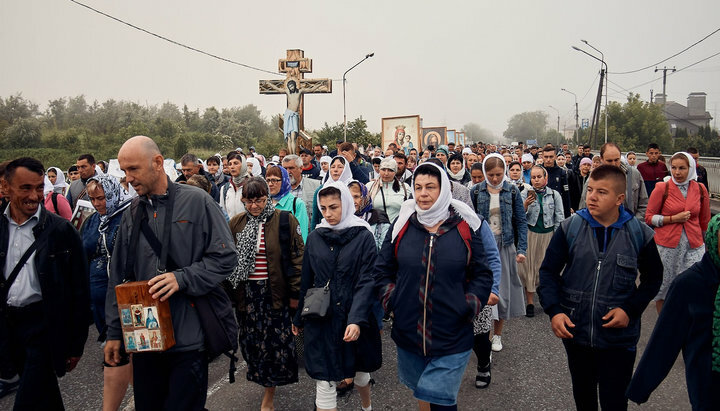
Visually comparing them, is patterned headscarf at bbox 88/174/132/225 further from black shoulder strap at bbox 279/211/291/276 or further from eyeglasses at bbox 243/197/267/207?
black shoulder strap at bbox 279/211/291/276

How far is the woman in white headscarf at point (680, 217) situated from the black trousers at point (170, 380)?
197 inches

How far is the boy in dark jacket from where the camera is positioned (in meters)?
2.88

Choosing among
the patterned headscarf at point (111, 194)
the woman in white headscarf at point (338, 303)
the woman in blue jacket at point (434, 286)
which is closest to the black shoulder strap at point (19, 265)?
the patterned headscarf at point (111, 194)

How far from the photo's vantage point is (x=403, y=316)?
9.87 feet

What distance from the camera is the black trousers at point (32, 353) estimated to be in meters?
3.02

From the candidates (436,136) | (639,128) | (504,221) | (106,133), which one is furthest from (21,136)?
(639,128)

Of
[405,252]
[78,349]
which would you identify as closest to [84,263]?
[78,349]

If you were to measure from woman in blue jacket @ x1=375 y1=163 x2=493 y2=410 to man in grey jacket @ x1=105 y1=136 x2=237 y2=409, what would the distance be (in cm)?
109

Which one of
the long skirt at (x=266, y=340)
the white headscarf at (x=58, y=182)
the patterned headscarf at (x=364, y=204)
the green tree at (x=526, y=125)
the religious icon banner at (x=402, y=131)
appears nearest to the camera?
the long skirt at (x=266, y=340)

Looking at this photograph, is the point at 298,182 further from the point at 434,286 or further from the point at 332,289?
the point at 434,286

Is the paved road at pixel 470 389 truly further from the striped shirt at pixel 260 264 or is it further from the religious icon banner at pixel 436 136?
the religious icon banner at pixel 436 136

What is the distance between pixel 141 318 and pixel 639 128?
66.2 meters

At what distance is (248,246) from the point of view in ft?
12.9

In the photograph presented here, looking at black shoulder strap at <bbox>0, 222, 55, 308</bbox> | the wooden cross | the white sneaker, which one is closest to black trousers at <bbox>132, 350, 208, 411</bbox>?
black shoulder strap at <bbox>0, 222, 55, 308</bbox>
